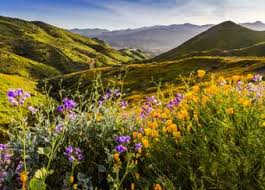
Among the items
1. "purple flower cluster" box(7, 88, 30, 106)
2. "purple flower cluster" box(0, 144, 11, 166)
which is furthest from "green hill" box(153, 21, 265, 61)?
"purple flower cluster" box(7, 88, 30, 106)

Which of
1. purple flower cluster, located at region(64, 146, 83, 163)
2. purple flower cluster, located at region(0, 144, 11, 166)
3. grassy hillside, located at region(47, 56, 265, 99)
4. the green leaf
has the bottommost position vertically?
grassy hillside, located at region(47, 56, 265, 99)

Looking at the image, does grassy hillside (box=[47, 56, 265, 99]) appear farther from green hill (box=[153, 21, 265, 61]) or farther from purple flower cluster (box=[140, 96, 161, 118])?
green hill (box=[153, 21, 265, 61])

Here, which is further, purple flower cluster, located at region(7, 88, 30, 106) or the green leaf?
purple flower cluster, located at region(7, 88, 30, 106)

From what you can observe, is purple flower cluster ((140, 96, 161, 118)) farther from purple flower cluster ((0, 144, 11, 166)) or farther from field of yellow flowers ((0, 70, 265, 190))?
purple flower cluster ((0, 144, 11, 166))

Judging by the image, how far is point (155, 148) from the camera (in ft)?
20.4

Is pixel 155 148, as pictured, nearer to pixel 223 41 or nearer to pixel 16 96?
pixel 16 96

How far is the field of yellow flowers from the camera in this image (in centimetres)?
514

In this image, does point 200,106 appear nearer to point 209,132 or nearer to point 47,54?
point 209,132

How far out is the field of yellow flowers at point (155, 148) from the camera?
514 centimetres

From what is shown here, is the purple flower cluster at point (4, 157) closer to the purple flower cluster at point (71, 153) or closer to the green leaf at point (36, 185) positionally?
the purple flower cluster at point (71, 153)

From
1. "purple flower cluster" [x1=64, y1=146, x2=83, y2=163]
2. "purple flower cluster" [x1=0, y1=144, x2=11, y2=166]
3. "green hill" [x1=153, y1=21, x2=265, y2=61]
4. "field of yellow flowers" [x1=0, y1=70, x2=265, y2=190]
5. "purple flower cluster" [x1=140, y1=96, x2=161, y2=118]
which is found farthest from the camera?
"green hill" [x1=153, y1=21, x2=265, y2=61]

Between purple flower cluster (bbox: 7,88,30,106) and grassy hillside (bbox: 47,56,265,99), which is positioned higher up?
purple flower cluster (bbox: 7,88,30,106)

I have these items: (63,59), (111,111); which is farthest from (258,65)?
(63,59)

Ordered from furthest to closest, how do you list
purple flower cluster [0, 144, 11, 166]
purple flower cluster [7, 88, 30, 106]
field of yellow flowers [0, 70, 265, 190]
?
purple flower cluster [0, 144, 11, 166]
purple flower cluster [7, 88, 30, 106]
field of yellow flowers [0, 70, 265, 190]
